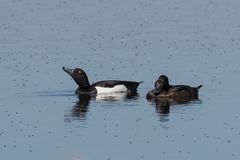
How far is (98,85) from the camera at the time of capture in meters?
39.8

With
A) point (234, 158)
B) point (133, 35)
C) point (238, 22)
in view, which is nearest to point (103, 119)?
point (234, 158)

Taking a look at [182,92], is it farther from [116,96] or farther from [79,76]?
[79,76]

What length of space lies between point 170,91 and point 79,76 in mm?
3383

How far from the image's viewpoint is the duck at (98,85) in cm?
3916

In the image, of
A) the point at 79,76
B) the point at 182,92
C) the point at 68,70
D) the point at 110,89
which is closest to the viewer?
the point at 182,92

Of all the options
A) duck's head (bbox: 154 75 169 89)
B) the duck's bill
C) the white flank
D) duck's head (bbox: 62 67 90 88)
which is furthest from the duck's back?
the duck's bill

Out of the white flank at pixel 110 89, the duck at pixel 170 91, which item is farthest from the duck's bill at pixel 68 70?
the duck at pixel 170 91

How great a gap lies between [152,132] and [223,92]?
21.1 ft

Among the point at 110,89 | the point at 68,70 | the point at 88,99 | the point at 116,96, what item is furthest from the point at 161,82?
the point at 68,70

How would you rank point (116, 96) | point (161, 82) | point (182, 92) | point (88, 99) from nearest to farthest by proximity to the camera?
point (182, 92) → point (161, 82) → point (88, 99) → point (116, 96)

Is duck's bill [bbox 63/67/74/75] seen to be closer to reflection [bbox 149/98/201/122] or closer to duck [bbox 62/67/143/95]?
duck [bbox 62/67/143/95]

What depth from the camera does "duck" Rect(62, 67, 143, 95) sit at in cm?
3916

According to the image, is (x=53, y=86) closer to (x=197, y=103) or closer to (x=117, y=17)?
(x=197, y=103)

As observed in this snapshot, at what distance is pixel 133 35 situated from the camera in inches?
1999
